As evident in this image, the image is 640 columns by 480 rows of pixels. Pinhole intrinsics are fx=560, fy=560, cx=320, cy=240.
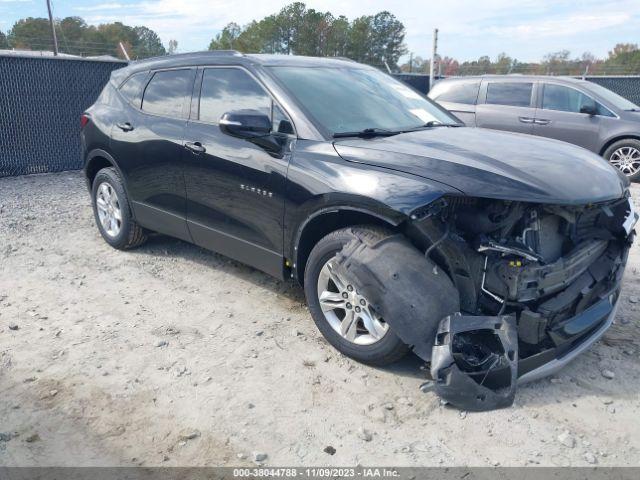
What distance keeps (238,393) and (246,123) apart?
171cm

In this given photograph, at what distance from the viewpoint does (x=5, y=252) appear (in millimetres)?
5570

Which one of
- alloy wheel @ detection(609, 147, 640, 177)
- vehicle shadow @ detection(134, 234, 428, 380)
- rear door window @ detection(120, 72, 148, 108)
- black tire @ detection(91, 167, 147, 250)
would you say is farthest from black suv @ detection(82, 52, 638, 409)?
alloy wheel @ detection(609, 147, 640, 177)

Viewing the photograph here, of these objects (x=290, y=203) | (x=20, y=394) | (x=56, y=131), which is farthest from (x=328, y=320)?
(x=56, y=131)

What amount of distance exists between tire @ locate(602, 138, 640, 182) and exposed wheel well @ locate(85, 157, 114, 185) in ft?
25.8

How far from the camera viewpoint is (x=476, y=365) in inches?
122

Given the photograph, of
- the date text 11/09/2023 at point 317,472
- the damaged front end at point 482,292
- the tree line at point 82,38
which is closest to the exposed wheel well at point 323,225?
the damaged front end at point 482,292

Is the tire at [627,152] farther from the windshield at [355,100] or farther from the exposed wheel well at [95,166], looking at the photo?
the exposed wheel well at [95,166]

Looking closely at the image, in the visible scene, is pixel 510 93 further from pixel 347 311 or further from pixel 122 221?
pixel 347 311

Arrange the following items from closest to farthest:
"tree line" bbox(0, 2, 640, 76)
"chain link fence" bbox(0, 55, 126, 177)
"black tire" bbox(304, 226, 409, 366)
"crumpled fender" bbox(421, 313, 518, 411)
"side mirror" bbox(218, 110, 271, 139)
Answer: "crumpled fender" bbox(421, 313, 518, 411), "black tire" bbox(304, 226, 409, 366), "side mirror" bbox(218, 110, 271, 139), "chain link fence" bbox(0, 55, 126, 177), "tree line" bbox(0, 2, 640, 76)

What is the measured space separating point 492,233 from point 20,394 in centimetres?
285

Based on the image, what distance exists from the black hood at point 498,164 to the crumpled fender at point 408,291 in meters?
0.47

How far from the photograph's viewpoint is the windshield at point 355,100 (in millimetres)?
3918

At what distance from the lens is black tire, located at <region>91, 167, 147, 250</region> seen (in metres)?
5.33

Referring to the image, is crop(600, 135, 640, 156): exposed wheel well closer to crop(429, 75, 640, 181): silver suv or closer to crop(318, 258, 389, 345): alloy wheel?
crop(429, 75, 640, 181): silver suv
